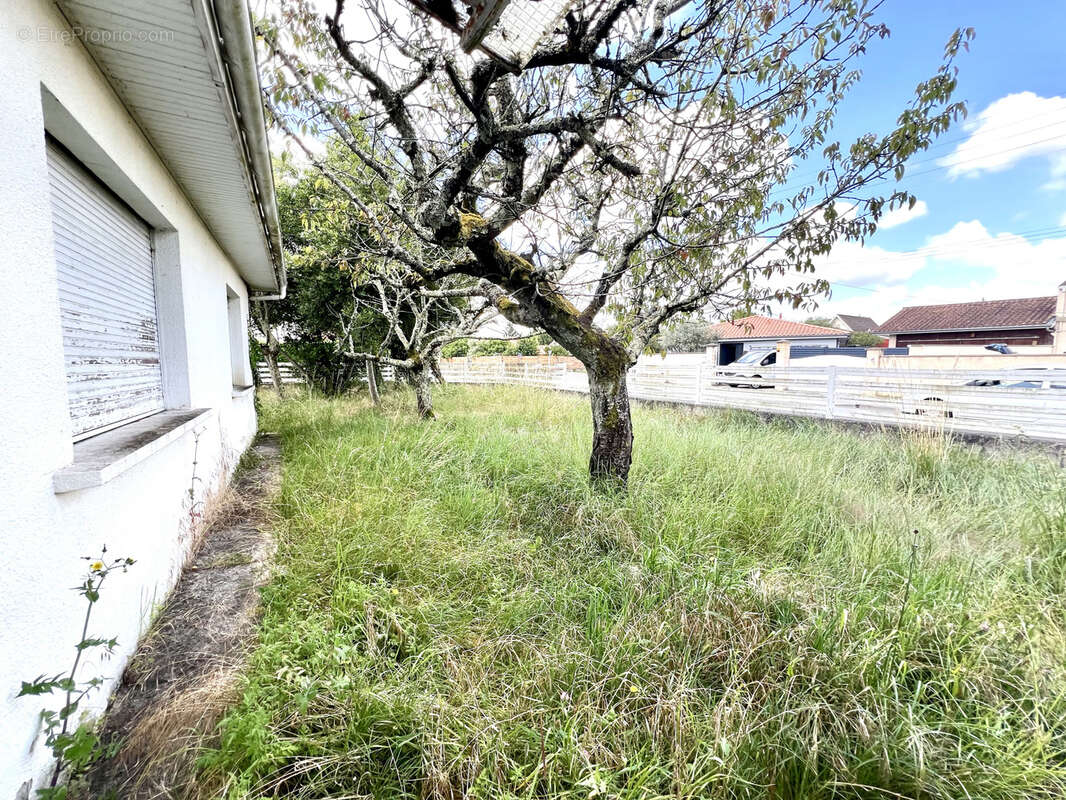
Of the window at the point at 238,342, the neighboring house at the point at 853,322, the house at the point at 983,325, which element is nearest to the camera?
the window at the point at 238,342

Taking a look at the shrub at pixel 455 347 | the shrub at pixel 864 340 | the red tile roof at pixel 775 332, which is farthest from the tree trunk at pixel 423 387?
the shrub at pixel 864 340

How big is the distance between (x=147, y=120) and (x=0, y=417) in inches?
84.6

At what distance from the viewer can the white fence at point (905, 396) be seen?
192 inches

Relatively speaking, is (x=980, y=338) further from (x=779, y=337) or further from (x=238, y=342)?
(x=238, y=342)

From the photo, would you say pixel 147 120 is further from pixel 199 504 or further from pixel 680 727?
pixel 680 727

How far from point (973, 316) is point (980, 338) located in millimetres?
1586

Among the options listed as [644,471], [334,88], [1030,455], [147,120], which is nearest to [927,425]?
[1030,455]

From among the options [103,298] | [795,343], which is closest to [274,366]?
[103,298]

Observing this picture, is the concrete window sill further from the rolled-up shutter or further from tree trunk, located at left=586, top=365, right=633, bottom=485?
tree trunk, located at left=586, top=365, right=633, bottom=485

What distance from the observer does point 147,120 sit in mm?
2381

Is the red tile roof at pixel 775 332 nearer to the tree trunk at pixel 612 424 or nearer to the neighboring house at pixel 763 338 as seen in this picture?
the neighboring house at pixel 763 338

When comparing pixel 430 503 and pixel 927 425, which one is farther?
pixel 927 425

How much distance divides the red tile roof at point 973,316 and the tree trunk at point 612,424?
30288 millimetres

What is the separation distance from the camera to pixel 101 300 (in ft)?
7.35
